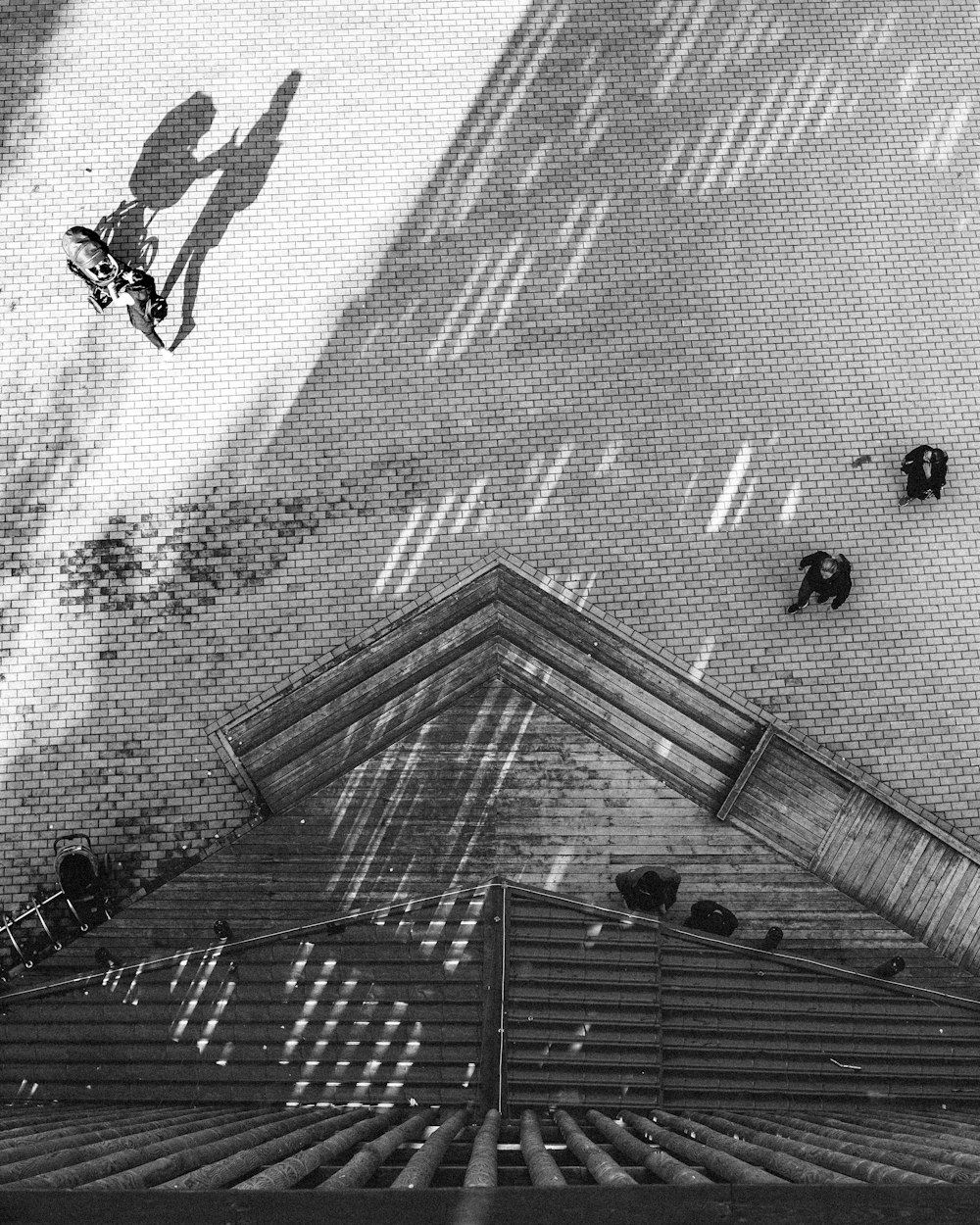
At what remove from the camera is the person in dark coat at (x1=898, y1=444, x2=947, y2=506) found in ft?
51.3

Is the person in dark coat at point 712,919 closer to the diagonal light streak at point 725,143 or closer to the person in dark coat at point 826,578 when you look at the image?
the person in dark coat at point 826,578

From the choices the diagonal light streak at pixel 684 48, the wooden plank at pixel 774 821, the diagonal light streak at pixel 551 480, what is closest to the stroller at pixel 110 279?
the diagonal light streak at pixel 551 480

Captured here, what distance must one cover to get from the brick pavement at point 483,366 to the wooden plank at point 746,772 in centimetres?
70

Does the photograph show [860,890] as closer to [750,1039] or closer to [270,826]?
[750,1039]

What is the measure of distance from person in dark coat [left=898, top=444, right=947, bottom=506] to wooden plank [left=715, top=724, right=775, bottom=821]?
185 inches

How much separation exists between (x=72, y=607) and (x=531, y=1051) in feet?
33.1

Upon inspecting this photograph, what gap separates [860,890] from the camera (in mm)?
15086

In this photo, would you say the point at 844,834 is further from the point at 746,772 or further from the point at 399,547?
the point at 399,547

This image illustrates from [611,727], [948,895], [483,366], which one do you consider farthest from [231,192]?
Answer: [948,895]

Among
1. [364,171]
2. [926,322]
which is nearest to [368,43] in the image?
[364,171]

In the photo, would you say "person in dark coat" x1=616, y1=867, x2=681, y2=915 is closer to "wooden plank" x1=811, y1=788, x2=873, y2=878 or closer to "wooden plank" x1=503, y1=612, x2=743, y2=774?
"wooden plank" x1=503, y1=612, x2=743, y2=774

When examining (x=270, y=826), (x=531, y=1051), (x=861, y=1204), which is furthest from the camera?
(x=270, y=826)

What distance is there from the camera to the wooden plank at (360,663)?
609 inches

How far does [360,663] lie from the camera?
51.3 ft
